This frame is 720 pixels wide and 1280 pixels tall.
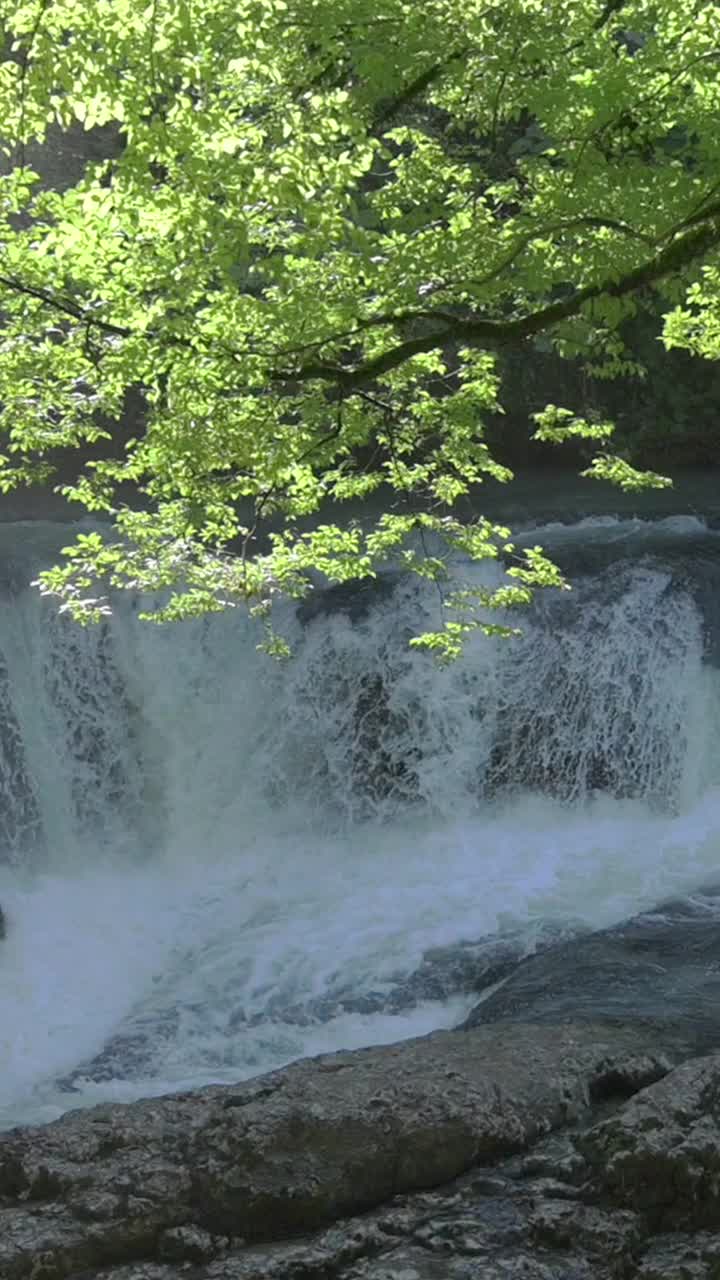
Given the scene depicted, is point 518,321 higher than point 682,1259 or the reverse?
higher

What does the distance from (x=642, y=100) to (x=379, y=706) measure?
6.61m

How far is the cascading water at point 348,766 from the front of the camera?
9648mm

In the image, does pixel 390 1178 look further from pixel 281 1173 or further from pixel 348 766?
pixel 348 766

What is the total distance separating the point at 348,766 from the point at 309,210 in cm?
685

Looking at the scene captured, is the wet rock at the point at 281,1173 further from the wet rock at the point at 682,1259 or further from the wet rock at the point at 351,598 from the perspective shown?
the wet rock at the point at 351,598

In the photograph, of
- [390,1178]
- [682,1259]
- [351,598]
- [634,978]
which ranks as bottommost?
[634,978]

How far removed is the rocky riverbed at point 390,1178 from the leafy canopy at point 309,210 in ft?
8.35

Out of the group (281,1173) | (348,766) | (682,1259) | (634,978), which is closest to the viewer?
(682,1259)

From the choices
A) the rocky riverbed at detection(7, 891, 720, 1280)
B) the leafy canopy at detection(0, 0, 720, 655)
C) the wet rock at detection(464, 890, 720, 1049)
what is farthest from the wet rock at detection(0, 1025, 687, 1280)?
the leafy canopy at detection(0, 0, 720, 655)

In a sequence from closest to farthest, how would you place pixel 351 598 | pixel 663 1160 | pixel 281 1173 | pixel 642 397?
1. pixel 663 1160
2. pixel 281 1173
3. pixel 351 598
4. pixel 642 397

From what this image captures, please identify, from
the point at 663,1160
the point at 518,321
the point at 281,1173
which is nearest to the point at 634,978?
the point at 518,321

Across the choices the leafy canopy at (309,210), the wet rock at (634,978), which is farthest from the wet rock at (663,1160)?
the leafy canopy at (309,210)

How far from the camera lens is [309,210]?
4.54m

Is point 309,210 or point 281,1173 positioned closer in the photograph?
point 281,1173
